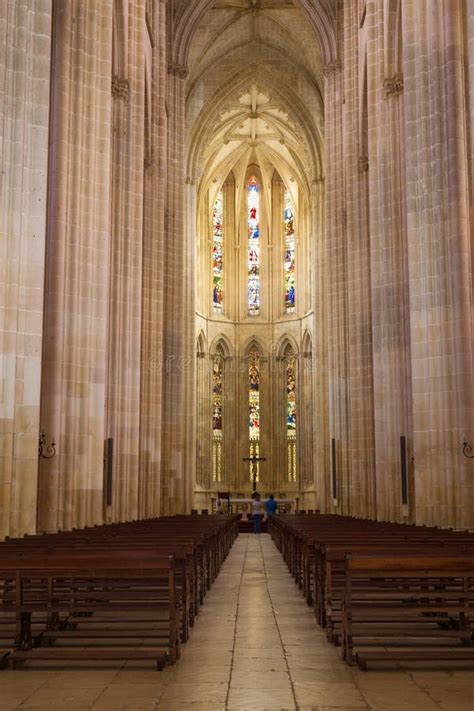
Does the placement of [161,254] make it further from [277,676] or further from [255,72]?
[277,676]

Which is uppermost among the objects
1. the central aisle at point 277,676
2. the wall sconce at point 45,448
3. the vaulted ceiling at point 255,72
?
the vaulted ceiling at point 255,72

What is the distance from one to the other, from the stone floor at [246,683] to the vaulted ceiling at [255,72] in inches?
1451

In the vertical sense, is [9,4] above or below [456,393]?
above

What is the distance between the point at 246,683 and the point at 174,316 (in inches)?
1176

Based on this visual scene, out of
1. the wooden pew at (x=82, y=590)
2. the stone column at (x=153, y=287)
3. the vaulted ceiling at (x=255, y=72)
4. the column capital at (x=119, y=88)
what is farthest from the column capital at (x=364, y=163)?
the wooden pew at (x=82, y=590)

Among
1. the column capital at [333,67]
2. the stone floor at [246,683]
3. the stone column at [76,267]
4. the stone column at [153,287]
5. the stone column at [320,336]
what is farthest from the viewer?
the stone column at [320,336]

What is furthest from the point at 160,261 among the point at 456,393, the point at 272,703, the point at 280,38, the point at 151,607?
the point at 272,703

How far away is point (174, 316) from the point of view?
1414 inches

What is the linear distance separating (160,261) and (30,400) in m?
15.6

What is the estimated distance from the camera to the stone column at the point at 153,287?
89.6ft

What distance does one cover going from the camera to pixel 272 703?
5.75 metres

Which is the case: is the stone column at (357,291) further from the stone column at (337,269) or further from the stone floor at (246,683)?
the stone floor at (246,683)

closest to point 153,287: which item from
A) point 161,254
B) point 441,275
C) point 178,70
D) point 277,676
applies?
point 161,254

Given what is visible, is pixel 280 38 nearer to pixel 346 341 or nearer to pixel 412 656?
pixel 346 341
